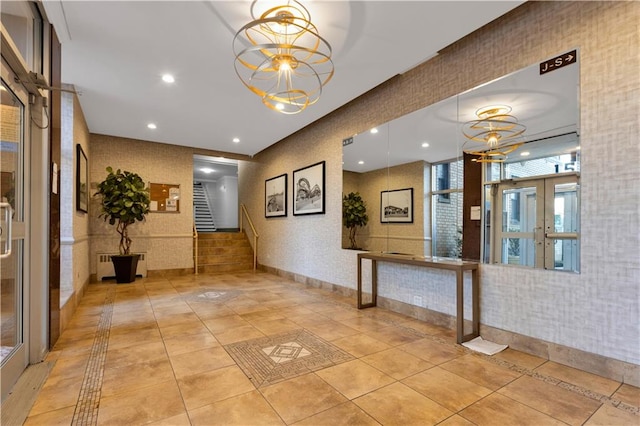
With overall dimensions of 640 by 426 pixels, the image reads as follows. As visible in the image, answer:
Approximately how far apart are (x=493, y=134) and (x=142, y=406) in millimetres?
3696

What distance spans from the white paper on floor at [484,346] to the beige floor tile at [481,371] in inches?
6.4

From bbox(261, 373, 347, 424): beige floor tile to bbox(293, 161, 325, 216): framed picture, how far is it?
3.54m

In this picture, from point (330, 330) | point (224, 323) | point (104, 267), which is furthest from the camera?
point (104, 267)

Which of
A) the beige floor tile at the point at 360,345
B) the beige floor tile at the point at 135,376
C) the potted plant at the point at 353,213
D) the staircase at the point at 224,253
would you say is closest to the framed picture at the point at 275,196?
the staircase at the point at 224,253

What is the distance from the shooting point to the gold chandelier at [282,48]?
246cm

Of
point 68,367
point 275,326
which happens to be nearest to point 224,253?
point 275,326

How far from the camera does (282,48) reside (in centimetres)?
273

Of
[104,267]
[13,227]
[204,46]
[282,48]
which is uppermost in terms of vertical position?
[204,46]

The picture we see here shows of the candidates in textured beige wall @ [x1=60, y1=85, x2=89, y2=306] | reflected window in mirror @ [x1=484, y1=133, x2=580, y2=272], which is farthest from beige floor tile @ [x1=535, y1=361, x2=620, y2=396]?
textured beige wall @ [x1=60, y1=85, x2=89, y2=306]

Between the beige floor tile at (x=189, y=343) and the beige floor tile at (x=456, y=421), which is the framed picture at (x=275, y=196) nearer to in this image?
the beige floor tile at (x=189, y=343)

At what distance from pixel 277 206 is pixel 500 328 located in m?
5.15

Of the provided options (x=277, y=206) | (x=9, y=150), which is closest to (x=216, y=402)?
(x=9, y=150)

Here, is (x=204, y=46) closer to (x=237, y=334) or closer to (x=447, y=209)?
(x=237, y=334)

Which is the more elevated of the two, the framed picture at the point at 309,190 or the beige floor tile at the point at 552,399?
the framed picture at the point at 309,190
